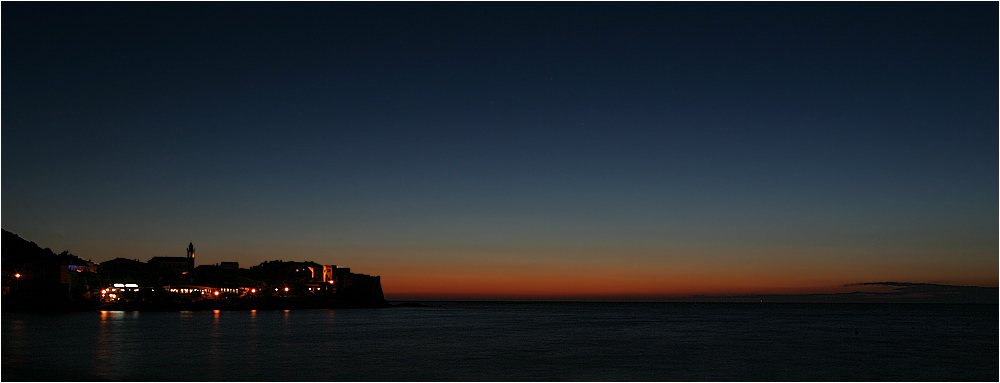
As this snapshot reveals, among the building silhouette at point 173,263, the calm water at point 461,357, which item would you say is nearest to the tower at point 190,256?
the building silhouette at point 173,263

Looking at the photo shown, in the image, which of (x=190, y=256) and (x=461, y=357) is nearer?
(x=461, y=357)

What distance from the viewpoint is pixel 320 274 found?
177750mm

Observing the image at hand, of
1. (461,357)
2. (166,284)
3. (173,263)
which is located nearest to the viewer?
(461,357)

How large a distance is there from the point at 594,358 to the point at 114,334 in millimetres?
41885

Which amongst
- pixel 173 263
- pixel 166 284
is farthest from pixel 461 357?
pixel 173 263

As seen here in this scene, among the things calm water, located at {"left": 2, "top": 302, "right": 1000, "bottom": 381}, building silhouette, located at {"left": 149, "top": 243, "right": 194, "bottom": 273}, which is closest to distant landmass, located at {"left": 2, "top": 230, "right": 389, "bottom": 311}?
building silhouette, located at {"left": 149, "top": 243, "right": 194, "bottom": 273}

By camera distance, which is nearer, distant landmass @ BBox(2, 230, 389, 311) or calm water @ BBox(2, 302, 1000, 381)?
calm water @ BBox(2, 302, 1000, 381)

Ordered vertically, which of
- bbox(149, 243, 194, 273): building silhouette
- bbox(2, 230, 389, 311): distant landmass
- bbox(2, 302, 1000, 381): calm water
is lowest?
bbox(2, 302, 1000, 381): calm water

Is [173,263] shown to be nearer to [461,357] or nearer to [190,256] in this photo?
[190,256]

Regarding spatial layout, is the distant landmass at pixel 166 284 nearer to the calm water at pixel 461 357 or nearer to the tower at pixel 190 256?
the tower at pixel 190 256

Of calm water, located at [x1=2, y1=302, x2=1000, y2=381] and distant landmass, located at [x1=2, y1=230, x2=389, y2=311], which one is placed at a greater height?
distant landmass, located at [x1=2, y1=230, x2=389, y2=311]

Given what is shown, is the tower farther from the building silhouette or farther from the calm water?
the calm water

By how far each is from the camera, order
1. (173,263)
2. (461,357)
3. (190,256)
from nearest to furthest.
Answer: (461,357)
(173,263)
(190,256)

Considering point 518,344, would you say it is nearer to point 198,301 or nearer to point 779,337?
point 779,337
